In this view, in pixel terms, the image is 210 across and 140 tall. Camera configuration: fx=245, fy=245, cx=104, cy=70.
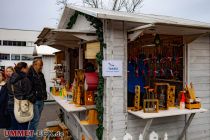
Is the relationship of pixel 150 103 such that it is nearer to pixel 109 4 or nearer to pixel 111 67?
pixel 111 67

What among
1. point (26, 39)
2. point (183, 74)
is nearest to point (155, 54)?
point (183, 74)

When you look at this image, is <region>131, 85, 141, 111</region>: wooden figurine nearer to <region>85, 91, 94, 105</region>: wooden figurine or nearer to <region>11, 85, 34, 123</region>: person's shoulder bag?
<region>85, 91, 94, 105</region>: wooden figurine

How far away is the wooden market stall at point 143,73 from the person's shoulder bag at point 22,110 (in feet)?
2.20

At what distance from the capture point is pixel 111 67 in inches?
154

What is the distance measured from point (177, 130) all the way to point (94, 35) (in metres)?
2.43

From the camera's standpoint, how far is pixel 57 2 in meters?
21.9

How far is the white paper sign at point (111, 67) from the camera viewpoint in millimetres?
3887

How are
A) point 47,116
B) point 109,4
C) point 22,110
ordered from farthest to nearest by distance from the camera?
point 109,4 → point 47,116 → point 22,110

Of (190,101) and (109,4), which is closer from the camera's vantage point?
(190,101)

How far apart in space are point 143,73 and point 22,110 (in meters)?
2.42

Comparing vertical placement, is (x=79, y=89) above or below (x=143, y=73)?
below

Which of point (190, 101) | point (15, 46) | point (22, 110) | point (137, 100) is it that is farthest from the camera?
point (15, 46)

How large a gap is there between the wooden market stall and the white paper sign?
0.7 inches

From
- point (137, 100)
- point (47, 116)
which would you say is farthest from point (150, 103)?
point (47, 116)
